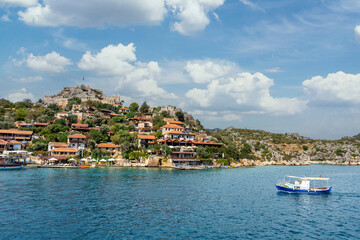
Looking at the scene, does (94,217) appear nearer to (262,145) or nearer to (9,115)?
(9,115)

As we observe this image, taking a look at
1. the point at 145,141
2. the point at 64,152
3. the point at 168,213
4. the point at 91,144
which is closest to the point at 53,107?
the point at 64,152

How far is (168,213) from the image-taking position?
29953 millimetres

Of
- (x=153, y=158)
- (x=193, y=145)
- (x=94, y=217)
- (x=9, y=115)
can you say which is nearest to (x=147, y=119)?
(x=193, y=145)

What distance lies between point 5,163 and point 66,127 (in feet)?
118

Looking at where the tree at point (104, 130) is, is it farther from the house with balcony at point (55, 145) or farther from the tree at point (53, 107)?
the tree at point (53, 107)

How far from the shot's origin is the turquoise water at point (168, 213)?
23.9m

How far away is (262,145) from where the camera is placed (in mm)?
145125

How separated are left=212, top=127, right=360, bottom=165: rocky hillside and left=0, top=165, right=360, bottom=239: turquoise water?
87133mm

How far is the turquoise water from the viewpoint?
23906 mm

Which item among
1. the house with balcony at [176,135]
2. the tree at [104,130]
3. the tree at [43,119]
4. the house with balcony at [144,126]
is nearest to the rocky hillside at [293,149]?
the house with balcony at [176,135]

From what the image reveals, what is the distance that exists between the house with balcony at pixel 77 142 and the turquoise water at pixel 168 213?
51.5m

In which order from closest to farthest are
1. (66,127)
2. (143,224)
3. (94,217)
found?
(143,224) < (94,217) < (66,127)

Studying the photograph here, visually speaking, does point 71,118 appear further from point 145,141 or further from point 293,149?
point 293,149

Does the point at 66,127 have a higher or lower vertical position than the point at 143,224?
higher
